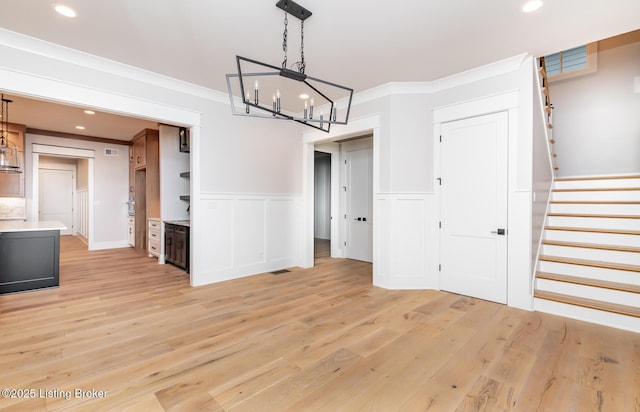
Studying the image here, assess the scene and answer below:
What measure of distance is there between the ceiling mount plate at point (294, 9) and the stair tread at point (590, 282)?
386cm

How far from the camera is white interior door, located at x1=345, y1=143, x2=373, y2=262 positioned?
622cm

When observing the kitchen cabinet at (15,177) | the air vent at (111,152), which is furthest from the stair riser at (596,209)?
the kitchen cabinet at (15,177)

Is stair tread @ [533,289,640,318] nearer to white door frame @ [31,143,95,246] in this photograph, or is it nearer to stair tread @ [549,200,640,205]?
stair tread @ [549,200,640,205]

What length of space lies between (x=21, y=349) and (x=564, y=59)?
343 inches

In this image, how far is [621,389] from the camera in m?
2.02

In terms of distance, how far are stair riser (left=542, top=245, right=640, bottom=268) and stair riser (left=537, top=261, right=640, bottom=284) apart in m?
0.21

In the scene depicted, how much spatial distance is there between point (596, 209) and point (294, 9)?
4.57 meters

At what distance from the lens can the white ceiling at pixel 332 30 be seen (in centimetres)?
257

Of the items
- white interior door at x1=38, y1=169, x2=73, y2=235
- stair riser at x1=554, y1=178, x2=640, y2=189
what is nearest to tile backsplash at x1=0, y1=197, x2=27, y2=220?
white interior door at x1=38, y1=169, x2=73, y2=235

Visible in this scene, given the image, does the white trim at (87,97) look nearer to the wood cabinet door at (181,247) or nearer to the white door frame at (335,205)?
the wood cabinet door at (181,247)

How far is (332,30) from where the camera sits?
2928 millimetres

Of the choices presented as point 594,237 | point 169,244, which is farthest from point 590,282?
point 169,244

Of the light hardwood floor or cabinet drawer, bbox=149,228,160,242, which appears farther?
cabinet drawer, bbox=149,228,160,242

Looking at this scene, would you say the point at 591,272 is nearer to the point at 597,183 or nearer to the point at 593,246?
the point at 593,246
